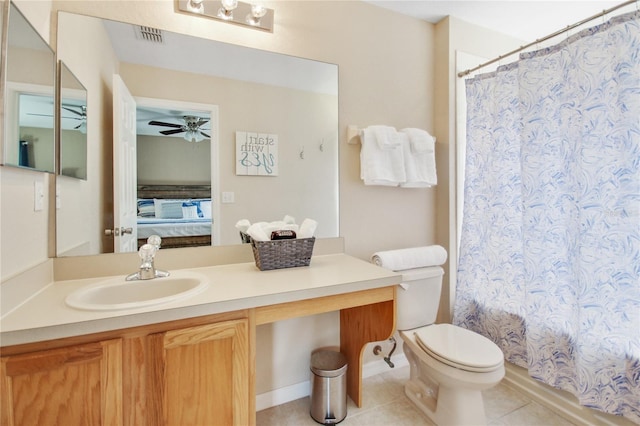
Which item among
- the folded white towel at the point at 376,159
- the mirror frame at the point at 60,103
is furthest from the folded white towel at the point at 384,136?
the mirror frame at the point at 60,103

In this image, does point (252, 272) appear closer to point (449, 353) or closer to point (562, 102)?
point (449, 353)

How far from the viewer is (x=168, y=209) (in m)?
1.54

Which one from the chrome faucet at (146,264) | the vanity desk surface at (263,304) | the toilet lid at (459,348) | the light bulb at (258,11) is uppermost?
the light bulb at (258,11)

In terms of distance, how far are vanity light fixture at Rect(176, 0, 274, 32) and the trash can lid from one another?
1947 mm

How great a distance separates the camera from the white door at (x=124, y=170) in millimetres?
1438

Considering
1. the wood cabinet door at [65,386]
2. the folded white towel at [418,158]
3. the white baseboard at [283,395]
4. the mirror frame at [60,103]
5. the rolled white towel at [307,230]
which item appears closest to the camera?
the wood cabinet door at [65,386]

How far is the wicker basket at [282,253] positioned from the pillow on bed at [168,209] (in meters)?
0.42

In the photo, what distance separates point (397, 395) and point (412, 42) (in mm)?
2412

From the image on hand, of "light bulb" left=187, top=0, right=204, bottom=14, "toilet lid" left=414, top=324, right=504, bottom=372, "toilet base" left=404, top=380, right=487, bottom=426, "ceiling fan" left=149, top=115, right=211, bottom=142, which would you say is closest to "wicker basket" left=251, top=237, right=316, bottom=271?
"ceiling fan" left=149, top=115, right=211, bottom=142

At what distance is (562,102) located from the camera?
160 centimetres

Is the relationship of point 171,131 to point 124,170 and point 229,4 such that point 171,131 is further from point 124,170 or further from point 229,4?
point 229,4

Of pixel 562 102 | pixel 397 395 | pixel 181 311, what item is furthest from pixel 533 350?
pixel 181 311

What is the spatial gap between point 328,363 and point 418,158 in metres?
1.45

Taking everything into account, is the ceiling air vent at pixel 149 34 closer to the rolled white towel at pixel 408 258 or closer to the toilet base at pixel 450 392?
the rolled white towel at pixel 408 258
